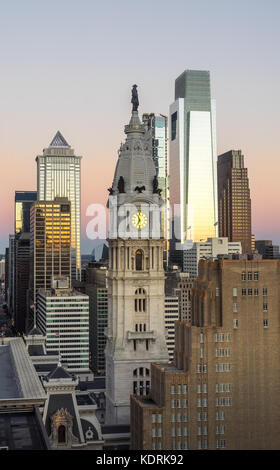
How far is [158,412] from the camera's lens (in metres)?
92.2

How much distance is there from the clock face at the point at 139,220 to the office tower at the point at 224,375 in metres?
34.8

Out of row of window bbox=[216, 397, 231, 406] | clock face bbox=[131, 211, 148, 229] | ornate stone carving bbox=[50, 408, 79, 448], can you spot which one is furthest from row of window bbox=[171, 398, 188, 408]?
clock face bbox=[131, 211, 148, 229]

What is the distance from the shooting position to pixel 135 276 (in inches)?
5153

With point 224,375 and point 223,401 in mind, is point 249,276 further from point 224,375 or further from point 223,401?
point 223,401

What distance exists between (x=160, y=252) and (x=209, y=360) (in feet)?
136

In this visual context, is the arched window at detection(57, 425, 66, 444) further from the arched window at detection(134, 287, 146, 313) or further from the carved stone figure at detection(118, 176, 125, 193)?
the carved stone figure at detection(118, 176, 125, 193)

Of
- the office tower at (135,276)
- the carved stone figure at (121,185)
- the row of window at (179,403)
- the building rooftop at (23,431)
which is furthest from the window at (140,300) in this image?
the building rooftop at (23,431)

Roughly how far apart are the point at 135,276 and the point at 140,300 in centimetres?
488

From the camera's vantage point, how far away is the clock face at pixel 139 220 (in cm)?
13162

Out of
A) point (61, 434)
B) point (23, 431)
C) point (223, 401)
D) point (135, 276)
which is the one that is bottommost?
point (61, 434)

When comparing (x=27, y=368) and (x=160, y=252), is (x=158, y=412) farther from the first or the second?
(x=160, y=252)

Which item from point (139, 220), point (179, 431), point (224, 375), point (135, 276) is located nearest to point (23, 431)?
point (179, 431)

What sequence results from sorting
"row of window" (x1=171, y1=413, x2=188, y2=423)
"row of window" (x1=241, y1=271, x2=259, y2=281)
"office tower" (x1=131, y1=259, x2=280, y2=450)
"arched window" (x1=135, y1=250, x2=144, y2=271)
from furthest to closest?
"arched window" (x1=135, y1=250, x2=144, y2=271), "row of window" (x1=241, y1=271, x2=259, y2=281), "office tower" (x1=131, y1=259, x2=280, y2=450), "row of window" (x1=171, y1=413, x2=188, y2=423)

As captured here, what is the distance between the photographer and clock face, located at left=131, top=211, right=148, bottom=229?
131625mm
